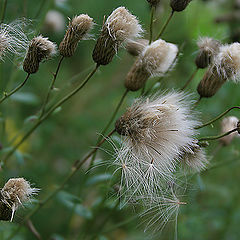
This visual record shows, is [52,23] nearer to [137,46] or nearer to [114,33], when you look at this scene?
[137,46]

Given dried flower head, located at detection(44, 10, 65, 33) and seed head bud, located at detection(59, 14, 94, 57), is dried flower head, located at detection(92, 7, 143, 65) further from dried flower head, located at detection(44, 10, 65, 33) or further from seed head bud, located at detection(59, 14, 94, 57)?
dried flower head, located at detection(44, 10, 65, 33)

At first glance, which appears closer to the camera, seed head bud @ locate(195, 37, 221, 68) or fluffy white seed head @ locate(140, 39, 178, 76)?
fluffy white seed head @ locate(140, 39, 178, 76)

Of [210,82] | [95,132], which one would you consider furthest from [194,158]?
[95,132]

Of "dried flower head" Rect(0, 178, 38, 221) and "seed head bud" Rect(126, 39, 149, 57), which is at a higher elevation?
"seed head bud" Rect(126, 39, 149, 57)

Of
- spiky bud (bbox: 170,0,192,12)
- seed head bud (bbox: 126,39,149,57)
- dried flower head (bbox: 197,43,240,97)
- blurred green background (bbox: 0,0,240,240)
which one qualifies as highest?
spiky bud (bbox: 170,0,192,12)

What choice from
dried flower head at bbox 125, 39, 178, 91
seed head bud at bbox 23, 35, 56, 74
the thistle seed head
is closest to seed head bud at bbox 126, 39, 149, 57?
dried flower head at bbox 125, 39, 178, 91

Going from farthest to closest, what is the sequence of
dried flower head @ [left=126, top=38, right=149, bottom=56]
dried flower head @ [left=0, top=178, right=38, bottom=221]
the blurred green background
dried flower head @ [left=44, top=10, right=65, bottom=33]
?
dried flower head @ [left=44, top=10, right=65, bottom=33]
the blurred green background
dried flower head @ [left=126, top=38, right=149, bottom=56]
dried flower head @ [left=0, top=178, right=38, bottom=221]

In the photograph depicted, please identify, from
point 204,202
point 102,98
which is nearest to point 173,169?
point 204,202

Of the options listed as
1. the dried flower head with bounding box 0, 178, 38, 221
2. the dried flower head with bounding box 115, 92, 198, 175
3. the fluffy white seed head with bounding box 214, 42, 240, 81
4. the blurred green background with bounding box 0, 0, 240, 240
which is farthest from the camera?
the blurred green background with bounding box 0, 0, 240, 240
